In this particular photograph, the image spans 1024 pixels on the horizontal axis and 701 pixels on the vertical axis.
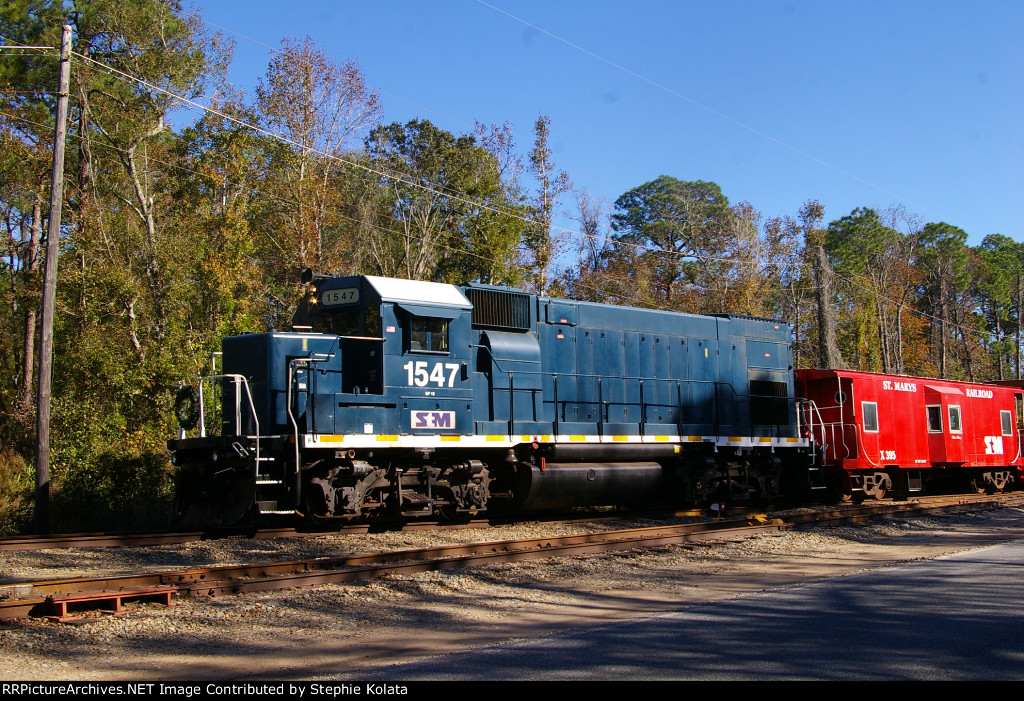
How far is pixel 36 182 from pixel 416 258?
13.8 meters

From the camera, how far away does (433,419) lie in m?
12.5

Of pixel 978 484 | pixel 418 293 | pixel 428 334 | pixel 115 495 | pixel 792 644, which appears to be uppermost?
pixel 418 293

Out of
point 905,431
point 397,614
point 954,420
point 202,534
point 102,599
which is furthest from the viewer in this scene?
point 954,420

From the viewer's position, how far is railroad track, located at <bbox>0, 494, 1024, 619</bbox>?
7.47 meters

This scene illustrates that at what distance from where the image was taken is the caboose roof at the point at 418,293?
12156 millimetres

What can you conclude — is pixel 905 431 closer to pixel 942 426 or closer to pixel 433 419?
pixel 942 426

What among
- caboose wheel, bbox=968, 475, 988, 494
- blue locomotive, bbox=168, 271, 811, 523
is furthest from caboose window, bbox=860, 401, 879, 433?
caboose wheel, bbox=968, 475, 988, 494

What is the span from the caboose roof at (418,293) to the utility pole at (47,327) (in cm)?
594

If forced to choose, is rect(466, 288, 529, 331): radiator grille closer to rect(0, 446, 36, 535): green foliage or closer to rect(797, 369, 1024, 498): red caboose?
rect(797, 369, 1024, 498): red caboose

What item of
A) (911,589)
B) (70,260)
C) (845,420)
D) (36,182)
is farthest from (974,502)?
(36,182)

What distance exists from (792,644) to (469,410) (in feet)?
24.7

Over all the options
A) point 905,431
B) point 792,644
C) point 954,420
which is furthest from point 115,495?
point 954,420

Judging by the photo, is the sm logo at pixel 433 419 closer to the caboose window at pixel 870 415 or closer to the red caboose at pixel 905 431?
the red caboose at pixel 905 431
